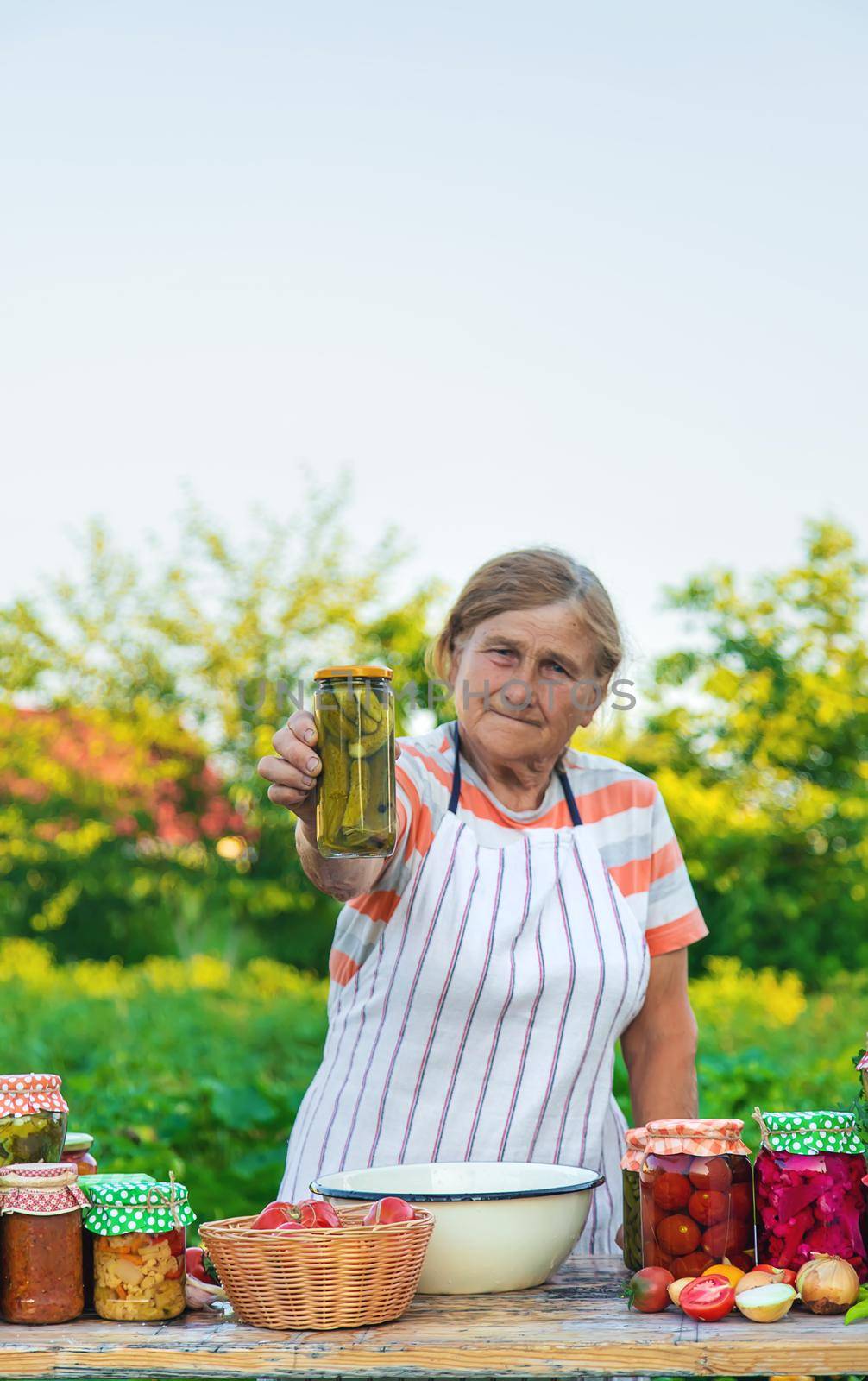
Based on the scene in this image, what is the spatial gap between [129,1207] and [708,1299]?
0.71m

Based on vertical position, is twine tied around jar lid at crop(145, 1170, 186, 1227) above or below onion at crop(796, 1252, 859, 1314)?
above

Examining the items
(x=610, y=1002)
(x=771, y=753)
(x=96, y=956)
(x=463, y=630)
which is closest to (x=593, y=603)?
(x=463, y=630)

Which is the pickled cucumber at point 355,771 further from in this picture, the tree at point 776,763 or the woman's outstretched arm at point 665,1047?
the tree at point 776,763

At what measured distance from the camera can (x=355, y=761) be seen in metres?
1.94

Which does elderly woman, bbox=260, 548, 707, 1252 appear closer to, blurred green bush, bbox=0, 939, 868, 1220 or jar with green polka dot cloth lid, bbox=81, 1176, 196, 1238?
jar with green polka dot cloth lid, bbox=81, 1176, 196, 1238

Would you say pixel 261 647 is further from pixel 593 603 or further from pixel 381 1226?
pixel 381 1226

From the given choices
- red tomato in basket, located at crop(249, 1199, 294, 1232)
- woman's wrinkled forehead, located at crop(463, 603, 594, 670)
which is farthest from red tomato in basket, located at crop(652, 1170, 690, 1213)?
woman's wrinkled forehead, located at crop(463, 603, 594, 670)

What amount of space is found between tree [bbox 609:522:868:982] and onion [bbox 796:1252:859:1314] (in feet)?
23.8

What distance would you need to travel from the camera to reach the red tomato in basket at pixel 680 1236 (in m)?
1.84

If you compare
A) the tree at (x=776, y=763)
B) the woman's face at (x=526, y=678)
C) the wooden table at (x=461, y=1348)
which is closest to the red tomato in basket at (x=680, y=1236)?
the wooden table at (x=461, y=1348)

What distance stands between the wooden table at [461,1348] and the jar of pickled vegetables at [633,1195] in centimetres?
18

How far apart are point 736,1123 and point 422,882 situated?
2.46ft

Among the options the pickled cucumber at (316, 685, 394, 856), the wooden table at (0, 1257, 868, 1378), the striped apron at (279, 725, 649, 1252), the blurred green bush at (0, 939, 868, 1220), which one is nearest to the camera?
the wooden table at (0, 1257, 868, 1378)

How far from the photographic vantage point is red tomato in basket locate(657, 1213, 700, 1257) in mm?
1839
